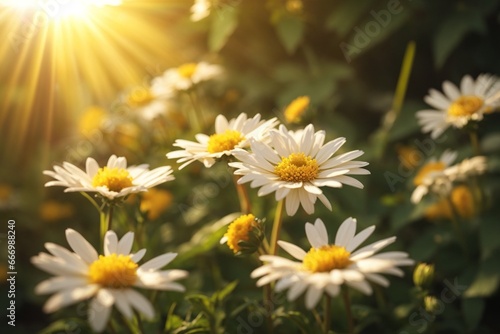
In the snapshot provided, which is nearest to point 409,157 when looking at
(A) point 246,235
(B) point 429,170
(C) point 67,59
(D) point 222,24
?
(B) point 429,170

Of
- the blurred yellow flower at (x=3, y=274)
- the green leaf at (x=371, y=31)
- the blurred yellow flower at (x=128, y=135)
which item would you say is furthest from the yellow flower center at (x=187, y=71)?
the blurred yellow flower at (x=3, y=274)

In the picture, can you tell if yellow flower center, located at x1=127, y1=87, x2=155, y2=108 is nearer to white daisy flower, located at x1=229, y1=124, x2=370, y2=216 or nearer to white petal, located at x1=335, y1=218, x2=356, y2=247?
white daisy flower, located at x1=229, y1=124, x2=370, y2=216

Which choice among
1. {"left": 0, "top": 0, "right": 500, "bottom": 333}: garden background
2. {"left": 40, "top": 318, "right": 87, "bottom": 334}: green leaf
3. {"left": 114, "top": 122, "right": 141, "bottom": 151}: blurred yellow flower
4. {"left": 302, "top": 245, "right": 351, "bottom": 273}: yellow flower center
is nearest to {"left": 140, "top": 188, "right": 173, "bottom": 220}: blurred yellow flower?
{"left": 0, "top": 0, "right": 500, "bottom": 333}: garden background

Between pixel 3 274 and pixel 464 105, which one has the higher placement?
pixel 3 274

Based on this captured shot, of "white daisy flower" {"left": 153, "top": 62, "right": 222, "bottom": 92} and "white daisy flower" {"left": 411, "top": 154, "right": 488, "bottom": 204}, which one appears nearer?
"white daisy flower" {"left": 411, "top": 154, "right": 488, "bottom": 204}

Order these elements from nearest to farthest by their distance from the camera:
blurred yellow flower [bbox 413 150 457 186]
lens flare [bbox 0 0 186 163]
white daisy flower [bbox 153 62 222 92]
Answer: blurred yellow flower [bbox 413 150 457 186]
white daisy flower [bbox 153 62 222 92]
lens flare [bbox 0 0 186 163]

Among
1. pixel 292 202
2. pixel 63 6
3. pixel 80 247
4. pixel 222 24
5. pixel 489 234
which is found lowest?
pixel 489 234

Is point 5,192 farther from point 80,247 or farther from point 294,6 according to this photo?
point 80,247
